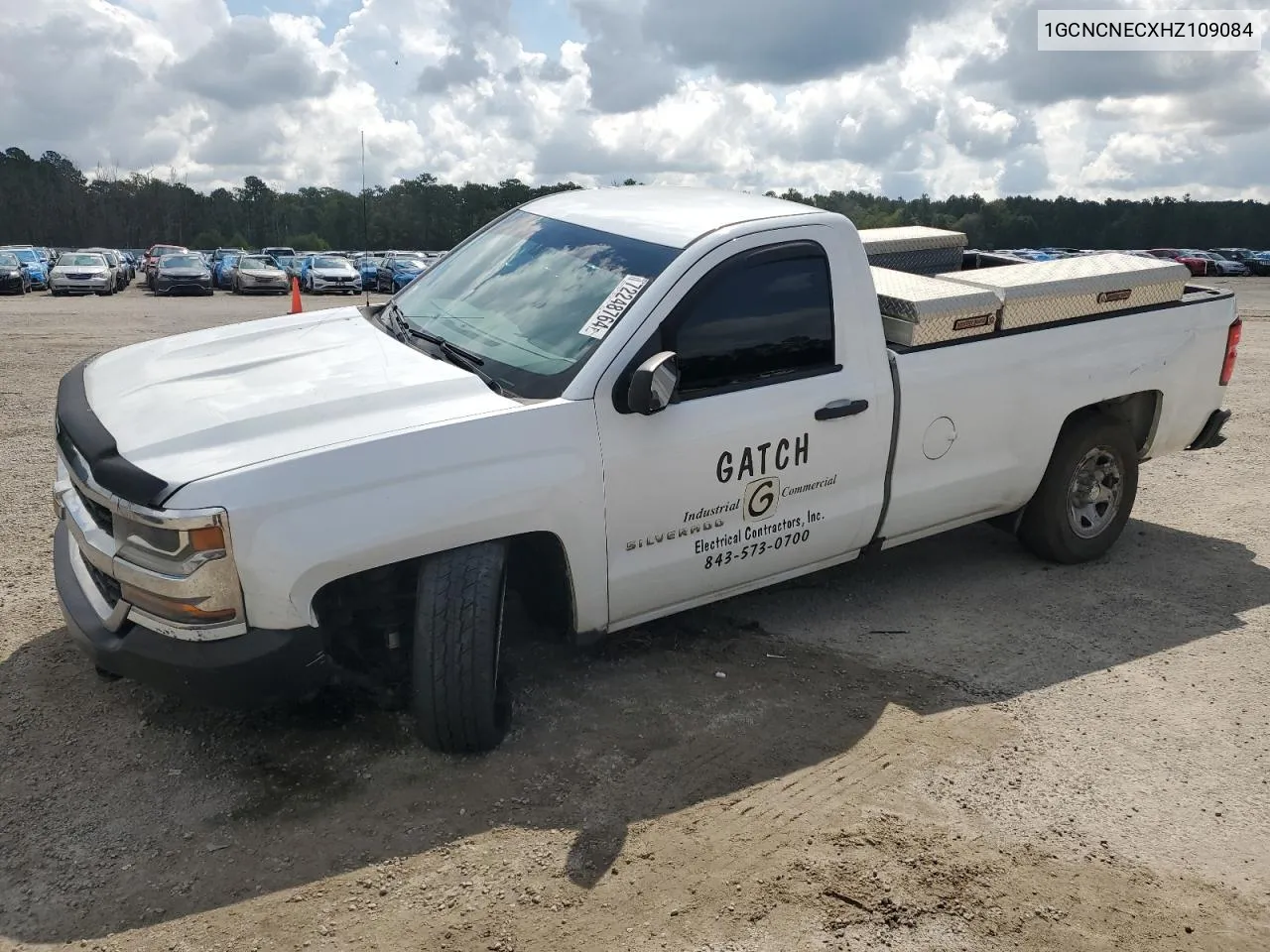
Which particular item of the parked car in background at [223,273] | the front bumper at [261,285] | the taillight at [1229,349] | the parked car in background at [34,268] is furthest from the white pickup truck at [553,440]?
the parked car in background at [223,273]

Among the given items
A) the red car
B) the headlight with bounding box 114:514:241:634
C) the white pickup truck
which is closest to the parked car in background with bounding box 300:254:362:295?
the white pickup truck

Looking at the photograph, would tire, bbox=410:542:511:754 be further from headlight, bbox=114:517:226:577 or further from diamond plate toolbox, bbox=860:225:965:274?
diamond plate toolbox, bbox=860:225:965:274

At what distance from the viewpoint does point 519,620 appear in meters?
4.80

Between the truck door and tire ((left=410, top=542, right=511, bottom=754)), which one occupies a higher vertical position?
the truck door

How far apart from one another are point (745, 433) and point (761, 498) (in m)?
0.31

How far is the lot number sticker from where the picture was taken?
13.0 feet

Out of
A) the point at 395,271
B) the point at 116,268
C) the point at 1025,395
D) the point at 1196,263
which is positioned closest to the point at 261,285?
the point at 395,271

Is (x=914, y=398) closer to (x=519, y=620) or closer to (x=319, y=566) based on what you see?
(x=519, y=620)

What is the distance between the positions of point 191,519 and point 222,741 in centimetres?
110

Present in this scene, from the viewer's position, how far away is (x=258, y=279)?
31484 mm

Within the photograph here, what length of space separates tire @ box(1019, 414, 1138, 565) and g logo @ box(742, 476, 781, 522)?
196cm

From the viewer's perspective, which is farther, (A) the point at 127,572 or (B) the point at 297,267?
(B) the point at 297,267

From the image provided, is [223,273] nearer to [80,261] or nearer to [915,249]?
[80,261]

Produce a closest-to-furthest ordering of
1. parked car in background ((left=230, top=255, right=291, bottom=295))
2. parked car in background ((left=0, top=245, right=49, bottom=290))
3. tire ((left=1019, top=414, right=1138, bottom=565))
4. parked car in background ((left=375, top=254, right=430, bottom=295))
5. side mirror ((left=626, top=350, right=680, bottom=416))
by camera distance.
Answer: side mirror ((left=626, top=350, right=680, bottom=416)) → tire ((left=1019, top=414, right=1138, bottom=565)) → parked car in background ((left=0, top=245, right=49, bottom=290)) → parked car in background ((left=230, top=255, right=291, bottom=295)) → parked car in background ((left=375, top=254, right=430, bottom=295))
